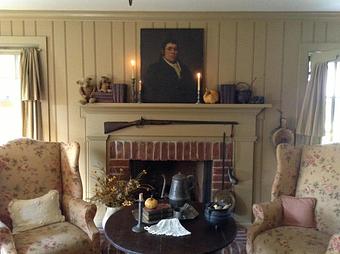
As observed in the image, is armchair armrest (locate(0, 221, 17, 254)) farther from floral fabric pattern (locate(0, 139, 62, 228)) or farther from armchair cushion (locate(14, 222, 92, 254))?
floral fabric pattern (locate(0, 139, 62, 228))

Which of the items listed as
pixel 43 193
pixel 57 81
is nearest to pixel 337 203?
pixel 43 193

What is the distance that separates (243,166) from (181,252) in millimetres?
1783

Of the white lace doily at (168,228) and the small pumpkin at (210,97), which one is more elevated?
the small pumpkin at (210,97)

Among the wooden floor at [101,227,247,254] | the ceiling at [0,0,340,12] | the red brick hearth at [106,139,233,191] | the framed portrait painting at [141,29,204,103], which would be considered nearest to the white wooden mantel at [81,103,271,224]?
the red brick hearth at [106,139,233,191]

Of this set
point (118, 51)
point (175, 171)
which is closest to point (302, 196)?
point (175, 171)

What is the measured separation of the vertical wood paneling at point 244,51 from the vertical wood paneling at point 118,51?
1227mm

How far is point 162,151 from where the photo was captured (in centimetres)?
341

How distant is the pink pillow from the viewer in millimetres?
2488

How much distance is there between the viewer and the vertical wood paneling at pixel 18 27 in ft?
10.9

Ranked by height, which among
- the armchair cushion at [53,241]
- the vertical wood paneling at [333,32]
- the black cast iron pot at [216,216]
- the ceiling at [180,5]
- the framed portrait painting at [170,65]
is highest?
the ceiling at [180,5]

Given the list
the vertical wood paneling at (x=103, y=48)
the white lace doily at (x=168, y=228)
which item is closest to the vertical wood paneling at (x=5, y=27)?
the vertical wood paneling at (x=103, y=48)

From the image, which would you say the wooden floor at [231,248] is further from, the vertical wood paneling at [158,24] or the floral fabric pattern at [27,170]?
the vertical wood paneling at [158,24]

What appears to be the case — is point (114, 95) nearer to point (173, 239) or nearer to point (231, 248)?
point (173, 239)

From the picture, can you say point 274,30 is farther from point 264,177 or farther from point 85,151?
point 85,151
